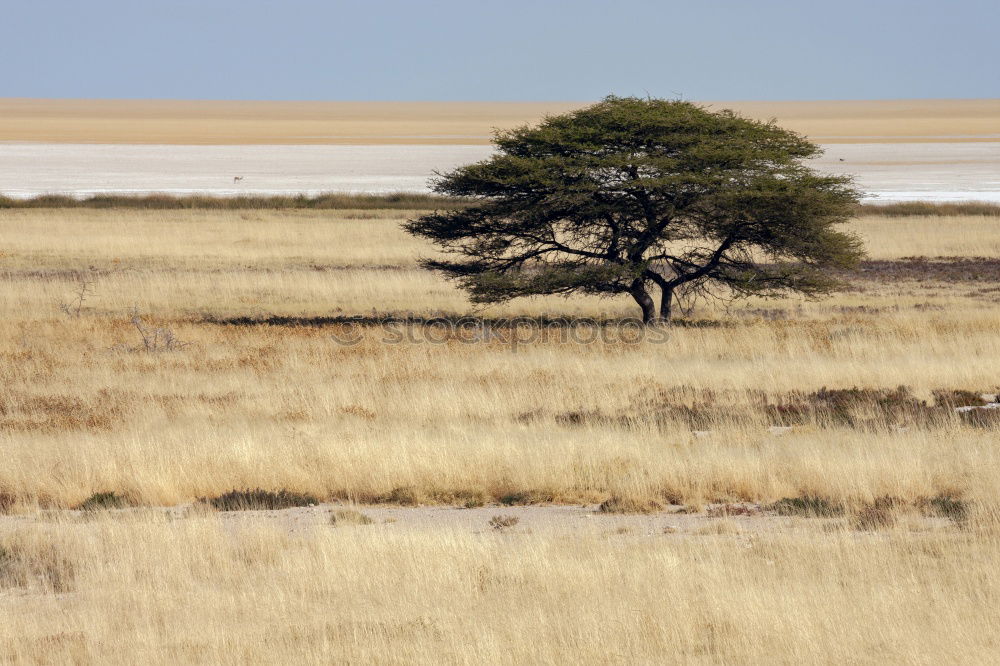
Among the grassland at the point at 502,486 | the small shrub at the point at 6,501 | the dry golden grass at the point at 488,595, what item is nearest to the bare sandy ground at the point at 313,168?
the grassland at the point at 502,486

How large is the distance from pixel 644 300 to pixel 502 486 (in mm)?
15369

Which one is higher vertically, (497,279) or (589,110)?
(589,110)

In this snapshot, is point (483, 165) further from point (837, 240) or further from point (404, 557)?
point (404, 557)

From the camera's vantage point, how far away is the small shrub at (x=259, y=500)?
37.8ft

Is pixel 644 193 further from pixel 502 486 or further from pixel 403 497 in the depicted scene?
pixel 403 497

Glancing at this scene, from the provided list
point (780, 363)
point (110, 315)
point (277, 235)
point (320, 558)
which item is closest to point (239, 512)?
point (320, 558)

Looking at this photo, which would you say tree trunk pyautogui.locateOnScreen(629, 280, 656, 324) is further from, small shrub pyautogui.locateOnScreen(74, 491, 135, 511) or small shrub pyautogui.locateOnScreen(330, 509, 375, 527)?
small shrub pyautogui.locateOnScreen(74, 491, 135, 511)

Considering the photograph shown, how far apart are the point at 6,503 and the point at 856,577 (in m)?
7.62

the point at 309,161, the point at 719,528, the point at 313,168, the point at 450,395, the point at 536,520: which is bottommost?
the point at 313,168

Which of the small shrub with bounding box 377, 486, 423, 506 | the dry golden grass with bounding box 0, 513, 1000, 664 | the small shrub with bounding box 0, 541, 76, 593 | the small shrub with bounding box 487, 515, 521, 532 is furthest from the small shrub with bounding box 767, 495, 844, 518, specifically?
the small shrub with bounding box 0, 541, 76, 593

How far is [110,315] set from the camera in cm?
2831

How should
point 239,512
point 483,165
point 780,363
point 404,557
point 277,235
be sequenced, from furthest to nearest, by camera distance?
1. point 277,235
2. point 483,165
3. point 780,363
4. point 239,512
5. point 404,557

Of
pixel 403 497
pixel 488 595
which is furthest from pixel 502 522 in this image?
pixel 488 595

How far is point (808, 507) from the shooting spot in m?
10.9
